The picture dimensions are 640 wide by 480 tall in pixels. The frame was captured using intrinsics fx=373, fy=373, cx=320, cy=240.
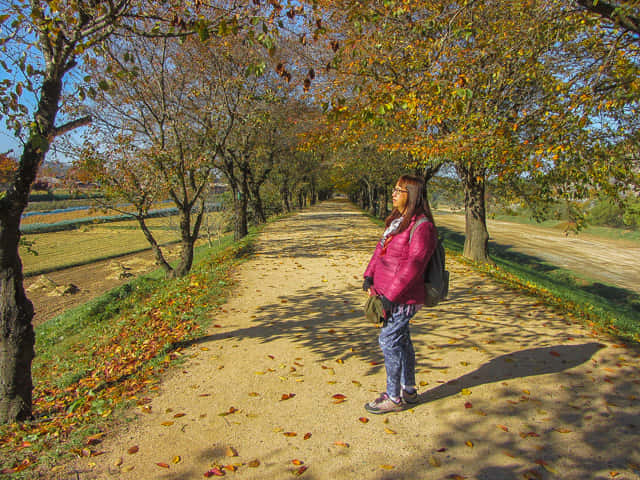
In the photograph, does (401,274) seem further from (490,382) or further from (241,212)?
(241,212)

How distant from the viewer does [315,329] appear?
587 cm

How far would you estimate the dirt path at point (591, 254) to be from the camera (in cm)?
2742

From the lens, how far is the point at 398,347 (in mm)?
3299

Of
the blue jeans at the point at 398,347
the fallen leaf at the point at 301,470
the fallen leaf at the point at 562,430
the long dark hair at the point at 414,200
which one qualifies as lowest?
the fallen leaf at the point at 562,430

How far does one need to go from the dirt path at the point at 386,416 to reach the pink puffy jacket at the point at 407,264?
1216 millimetres

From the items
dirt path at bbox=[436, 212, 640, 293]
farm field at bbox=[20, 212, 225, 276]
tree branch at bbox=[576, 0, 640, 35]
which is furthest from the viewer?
farm field at bbox=[20, 212, 225, 276]

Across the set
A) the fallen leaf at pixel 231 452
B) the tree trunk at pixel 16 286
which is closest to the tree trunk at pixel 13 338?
the tree trunk at pixel 16 286

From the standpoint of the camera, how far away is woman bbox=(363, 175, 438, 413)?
3.08m

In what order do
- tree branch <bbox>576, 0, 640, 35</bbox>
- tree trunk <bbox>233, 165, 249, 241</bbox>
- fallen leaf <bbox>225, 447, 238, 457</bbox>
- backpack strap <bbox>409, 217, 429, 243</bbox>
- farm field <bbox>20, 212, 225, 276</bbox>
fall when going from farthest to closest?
farm field <bbox>20, 212, 225, 276</bbox> → tree trunk <bbox>233, 165, 249, 241</bbox> → tree branch <bbox>576, 0, 640, 35</bbox> → backpack strap <bbox>409, 217, 429, 243</bbox> → fallen leaf <bbox>225, 447, 238, 457</bbox>

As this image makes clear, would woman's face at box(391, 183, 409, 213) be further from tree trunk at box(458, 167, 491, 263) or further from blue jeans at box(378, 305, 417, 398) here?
tree trunk at box(458, 167, 491, 263)

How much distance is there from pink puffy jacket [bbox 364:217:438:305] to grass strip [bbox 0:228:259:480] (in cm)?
279

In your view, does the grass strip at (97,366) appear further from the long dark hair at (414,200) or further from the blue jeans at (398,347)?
the long dark hair at (414,200)

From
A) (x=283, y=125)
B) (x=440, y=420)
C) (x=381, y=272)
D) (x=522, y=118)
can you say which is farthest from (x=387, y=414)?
(x=283, y=125)

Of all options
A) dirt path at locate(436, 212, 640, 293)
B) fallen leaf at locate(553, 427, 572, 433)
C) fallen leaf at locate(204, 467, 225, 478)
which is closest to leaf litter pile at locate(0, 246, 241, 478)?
fallen leaf at locate(204, 467, 225, 478)
